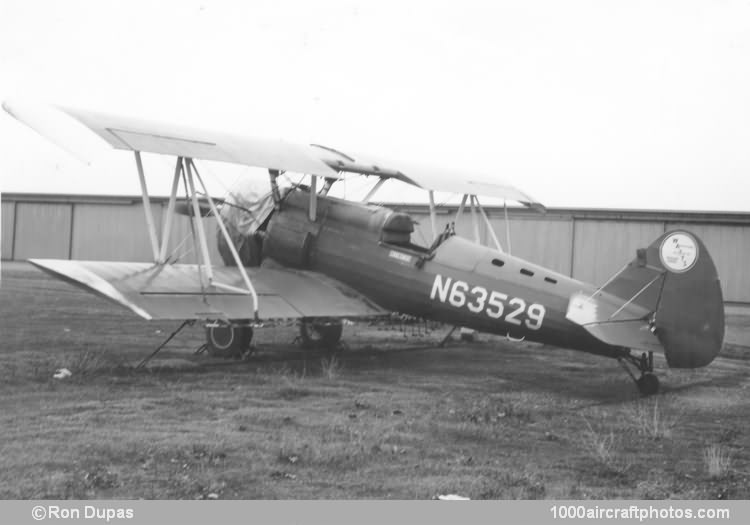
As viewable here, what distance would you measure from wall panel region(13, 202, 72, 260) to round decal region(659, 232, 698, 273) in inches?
980

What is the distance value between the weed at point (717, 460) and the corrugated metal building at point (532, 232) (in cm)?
1633

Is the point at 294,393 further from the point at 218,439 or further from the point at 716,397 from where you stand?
the point at 716,397

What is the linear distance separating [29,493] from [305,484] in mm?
1593

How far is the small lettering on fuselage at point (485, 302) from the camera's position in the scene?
980 centimetres

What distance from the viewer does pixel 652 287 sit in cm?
871

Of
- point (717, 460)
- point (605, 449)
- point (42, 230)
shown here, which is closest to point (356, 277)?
point (605, 449)

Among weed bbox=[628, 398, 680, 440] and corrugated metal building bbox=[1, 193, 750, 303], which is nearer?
weed bbox=[628, 398, 680, 440]

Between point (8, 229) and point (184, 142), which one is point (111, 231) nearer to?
point (8, 229)

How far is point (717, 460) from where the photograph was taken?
19.1 feet

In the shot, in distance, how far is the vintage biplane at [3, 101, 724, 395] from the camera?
851cm

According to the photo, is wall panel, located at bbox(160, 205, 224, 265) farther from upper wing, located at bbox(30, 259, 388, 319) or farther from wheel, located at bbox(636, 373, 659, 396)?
wheel, located at bbox(636, 373, 659, 396)

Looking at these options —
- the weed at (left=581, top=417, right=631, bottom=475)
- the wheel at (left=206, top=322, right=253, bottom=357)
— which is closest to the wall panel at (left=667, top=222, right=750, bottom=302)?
the wheel at (left=206, top=322, right=253, bottom=357)

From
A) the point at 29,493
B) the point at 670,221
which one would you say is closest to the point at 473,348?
the point at 29,493

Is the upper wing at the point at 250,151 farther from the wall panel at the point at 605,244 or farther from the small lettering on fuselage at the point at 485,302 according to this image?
the wall panel at the point at 605,244
